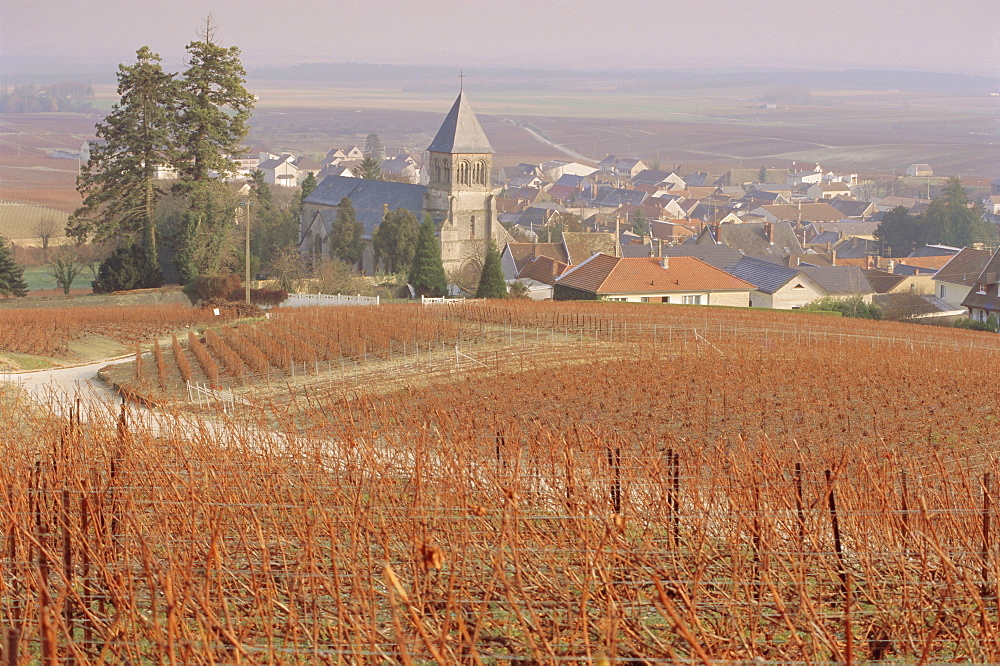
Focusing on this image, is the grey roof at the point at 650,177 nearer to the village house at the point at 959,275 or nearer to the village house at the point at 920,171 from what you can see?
the village house at the point at 920,171

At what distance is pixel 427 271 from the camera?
152 feet

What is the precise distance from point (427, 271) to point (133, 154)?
42.8 feet

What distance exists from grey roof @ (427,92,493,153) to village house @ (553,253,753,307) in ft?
95.3

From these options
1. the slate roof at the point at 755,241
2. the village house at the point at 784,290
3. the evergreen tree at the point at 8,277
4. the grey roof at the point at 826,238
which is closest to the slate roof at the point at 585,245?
the slate roof at the point at 755,241

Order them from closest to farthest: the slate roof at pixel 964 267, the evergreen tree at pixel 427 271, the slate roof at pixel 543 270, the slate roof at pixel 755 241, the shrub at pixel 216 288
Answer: the shrub at pixel 216 288 → the evergreen tree at pixel 427 271 → the slate roof at pixel 964 267 → the slate roof at pixel 543 270 → the slate roof at pixel 755 241

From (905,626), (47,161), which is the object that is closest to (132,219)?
(905,626)

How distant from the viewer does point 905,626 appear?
217 inches

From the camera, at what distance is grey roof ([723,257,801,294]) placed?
161ft

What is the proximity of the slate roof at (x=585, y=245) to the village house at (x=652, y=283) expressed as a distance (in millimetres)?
22385

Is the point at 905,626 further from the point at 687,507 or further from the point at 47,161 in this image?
the point at 47,161

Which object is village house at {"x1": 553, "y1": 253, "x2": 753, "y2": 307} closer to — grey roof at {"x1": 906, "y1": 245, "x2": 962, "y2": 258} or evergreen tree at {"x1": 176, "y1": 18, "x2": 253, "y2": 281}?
evergreen tree at {"x1": 176, "y1": 18, "x2": 253, "y2": 281}

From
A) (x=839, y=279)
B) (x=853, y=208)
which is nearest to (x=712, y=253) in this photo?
(x=839, y=279)

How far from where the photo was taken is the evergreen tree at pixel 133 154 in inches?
1612

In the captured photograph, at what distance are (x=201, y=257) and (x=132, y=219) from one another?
11.9 feet
